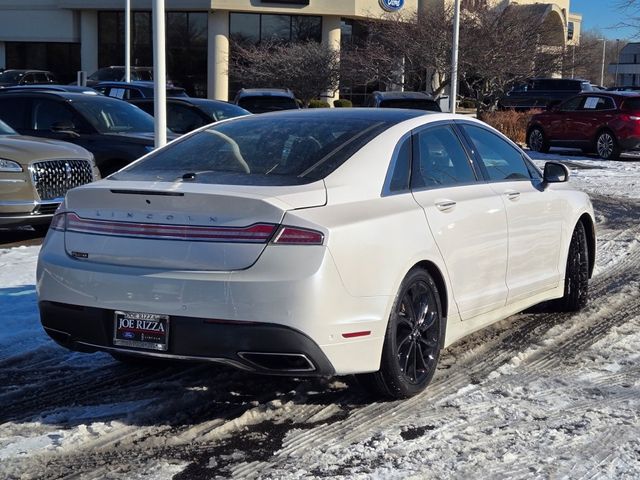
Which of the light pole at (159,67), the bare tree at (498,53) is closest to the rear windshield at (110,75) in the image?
the bare tree at (498,53)

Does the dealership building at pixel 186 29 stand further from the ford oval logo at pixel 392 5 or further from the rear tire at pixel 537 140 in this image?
the rear tire at pixel 537 140

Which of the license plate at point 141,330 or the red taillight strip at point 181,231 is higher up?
the red taillight strip at point 181,231

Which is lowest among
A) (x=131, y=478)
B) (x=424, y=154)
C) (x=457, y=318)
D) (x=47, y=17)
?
(x=131, y=478)

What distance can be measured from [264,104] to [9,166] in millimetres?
11548

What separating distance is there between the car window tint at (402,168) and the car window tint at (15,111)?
8858mm

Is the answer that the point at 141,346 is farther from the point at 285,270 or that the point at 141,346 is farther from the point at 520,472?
the point at 520,472

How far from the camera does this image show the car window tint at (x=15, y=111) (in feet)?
42.2

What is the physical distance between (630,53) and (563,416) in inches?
3665

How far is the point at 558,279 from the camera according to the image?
268 inches

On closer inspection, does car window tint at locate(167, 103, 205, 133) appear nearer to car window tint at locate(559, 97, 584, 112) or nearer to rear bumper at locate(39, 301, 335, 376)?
rear bumper at locate(39, 301, 335, 376)

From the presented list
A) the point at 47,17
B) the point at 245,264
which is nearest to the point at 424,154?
the point at 245,264

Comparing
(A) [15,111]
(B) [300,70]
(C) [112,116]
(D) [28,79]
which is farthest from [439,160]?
(D) [28,79]

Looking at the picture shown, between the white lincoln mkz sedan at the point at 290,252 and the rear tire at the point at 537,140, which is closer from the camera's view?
the white lincoln mkz sedan at the point at 290,252

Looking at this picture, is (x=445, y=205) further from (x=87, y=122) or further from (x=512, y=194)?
(x=87, y=122)
